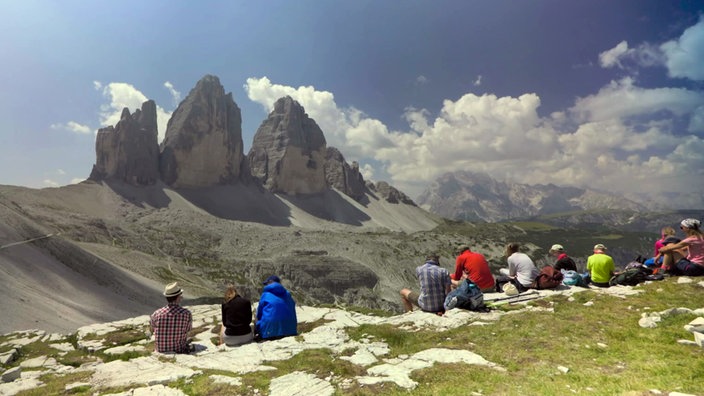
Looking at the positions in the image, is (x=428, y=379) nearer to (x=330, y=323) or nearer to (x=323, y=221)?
(x=330, y=323)

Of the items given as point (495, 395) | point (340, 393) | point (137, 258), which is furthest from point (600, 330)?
point (137, 258)

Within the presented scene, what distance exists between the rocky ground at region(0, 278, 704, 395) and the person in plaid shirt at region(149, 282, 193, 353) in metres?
0.37

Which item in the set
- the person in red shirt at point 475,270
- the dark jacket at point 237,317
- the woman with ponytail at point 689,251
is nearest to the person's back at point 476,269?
the person in red shirt at point 475,270

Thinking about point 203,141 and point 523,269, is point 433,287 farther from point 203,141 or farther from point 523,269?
point 203,141

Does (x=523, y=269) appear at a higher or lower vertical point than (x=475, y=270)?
lower

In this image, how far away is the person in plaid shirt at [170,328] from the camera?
930cm

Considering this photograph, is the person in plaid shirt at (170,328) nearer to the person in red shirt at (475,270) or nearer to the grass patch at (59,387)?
the grass patch at (59,387)

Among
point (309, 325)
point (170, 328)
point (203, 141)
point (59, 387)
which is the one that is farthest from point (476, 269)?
point (203, 141)

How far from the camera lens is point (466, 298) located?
11.0m

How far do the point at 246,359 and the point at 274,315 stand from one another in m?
2.47

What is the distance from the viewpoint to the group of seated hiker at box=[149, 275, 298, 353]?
30.6 ft

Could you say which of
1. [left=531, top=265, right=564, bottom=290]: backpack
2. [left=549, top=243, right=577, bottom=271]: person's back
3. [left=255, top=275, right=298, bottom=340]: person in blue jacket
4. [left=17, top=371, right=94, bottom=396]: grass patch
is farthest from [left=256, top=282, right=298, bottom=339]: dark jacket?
[left=549, top=243, right=577, bottom=271]: person's back

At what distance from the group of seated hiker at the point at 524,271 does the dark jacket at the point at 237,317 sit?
5.89 metres

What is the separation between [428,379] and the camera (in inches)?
222
